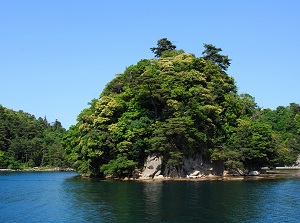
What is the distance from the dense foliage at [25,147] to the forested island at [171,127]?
51.3m

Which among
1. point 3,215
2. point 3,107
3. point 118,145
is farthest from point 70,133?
point 3,107

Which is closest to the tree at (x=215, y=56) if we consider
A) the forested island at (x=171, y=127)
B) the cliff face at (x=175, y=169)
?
the forested island at (x=171, y=127)

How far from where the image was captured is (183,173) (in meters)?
59.4

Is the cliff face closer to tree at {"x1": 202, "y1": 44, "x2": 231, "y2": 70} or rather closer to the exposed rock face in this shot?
the exposed rock face

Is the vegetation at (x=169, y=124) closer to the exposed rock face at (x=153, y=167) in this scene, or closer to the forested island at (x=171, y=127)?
the forested island at (x=171, y=127)

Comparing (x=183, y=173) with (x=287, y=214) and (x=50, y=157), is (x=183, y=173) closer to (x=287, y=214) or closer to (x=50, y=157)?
(x=287, y=214)

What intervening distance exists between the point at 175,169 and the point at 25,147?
2963 inches

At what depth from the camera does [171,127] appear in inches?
2181

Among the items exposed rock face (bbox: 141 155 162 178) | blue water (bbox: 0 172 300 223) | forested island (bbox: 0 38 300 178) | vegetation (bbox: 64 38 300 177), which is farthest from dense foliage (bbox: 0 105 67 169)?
blue water (bbox: 0 172 300 223)

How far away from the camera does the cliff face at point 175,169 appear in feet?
192

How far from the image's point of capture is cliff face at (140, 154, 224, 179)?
58.5m

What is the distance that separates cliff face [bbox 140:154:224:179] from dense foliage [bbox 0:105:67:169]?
67.8 meters

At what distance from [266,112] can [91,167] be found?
3712 inches

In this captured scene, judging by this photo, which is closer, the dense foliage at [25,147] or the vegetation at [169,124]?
the vegetation at [169,124]
